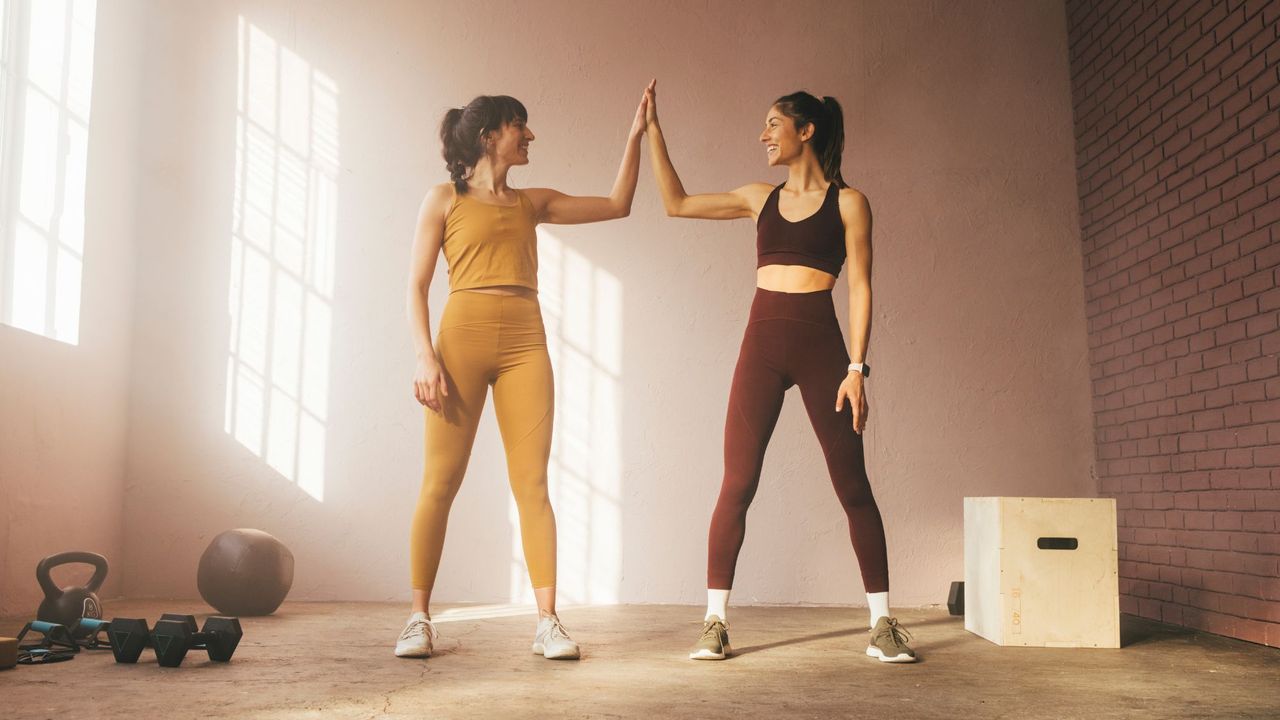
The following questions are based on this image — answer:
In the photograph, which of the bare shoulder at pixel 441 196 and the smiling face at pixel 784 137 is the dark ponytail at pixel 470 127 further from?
the smiling face at pixel 784 137

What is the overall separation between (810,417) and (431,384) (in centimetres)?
119

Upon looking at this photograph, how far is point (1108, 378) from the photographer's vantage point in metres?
4.73

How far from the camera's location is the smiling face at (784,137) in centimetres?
327

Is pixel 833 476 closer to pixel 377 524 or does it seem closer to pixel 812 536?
pixel 812 536

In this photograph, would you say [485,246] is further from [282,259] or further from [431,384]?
[282,259]

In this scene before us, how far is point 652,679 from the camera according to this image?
2.66 metres

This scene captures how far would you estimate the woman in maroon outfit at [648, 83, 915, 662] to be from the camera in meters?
3.09

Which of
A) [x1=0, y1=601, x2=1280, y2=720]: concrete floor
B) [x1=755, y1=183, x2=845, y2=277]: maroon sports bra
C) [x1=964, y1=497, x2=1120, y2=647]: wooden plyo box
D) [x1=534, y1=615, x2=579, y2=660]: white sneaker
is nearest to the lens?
[x1=0, y1=601, x2=1280, y2=720]: concrete floor

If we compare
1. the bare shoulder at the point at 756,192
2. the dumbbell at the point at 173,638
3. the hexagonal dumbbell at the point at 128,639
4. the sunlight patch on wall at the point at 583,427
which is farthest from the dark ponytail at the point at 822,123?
the hexagonal dumbbell at the point at 128,639

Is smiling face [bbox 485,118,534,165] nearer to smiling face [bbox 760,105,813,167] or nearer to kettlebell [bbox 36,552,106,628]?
smiling face [bbox 760,105,813,167]

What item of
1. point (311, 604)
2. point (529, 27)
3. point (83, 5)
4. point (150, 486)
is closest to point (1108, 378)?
point (529, 27)

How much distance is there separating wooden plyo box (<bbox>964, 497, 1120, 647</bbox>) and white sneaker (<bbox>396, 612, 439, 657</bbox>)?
1.99 m

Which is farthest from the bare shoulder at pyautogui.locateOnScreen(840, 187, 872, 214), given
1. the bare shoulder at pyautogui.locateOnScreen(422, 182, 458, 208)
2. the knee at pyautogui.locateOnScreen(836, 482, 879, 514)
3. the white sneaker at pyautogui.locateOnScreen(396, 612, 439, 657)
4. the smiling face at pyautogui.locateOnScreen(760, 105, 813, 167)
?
the white sneaker at pyautogui.locateOnScreen(396, 612, 439, 657)

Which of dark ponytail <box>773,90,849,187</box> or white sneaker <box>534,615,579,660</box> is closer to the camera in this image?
white sneaker <box>534,615,579,660</box>
